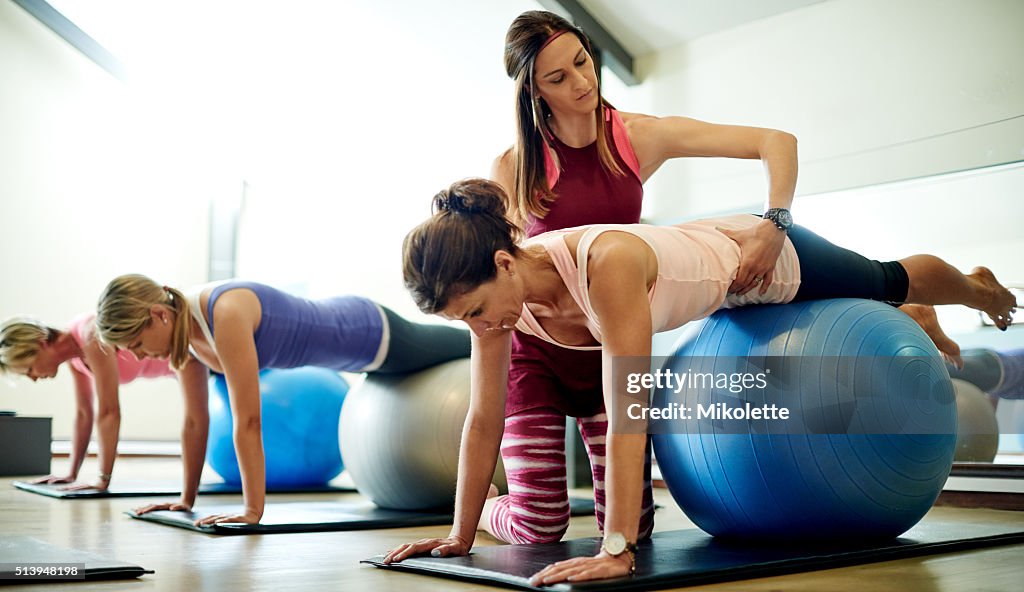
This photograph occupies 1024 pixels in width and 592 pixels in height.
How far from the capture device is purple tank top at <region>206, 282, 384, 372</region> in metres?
3.05

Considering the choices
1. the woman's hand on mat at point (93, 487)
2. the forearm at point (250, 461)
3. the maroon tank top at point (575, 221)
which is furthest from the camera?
the woman's hand on mat at point (93, 487)

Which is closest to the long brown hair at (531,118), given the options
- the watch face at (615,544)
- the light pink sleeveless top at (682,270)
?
the light pink sleeveless top at (682,270)

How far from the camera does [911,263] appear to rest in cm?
228

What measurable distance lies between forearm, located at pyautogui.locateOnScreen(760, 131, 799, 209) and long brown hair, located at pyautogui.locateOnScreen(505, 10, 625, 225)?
1.17 ft

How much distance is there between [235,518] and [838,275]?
5.63ft

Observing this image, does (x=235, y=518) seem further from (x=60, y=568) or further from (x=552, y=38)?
(x=552, y=38)

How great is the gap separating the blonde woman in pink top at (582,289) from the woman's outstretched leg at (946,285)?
166 mm

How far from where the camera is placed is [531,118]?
2.13 meters

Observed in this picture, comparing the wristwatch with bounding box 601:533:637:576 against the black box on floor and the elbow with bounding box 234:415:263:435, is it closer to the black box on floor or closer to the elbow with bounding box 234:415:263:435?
the elbow with bounding box 234:415:263:435

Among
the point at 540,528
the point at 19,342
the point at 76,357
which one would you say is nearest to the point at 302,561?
the point at 540,528

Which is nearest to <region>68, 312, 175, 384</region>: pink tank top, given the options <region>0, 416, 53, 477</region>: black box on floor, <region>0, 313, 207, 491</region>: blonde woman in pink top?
<region>0, 313, 207, 491</region>: blonde woman in pink top

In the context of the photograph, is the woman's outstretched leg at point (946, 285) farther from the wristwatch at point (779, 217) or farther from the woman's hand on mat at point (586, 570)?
the woman's hand on mat at point (586, 570)

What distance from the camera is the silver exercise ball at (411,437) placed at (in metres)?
3.05

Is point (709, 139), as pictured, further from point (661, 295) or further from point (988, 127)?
point (988, 127)
